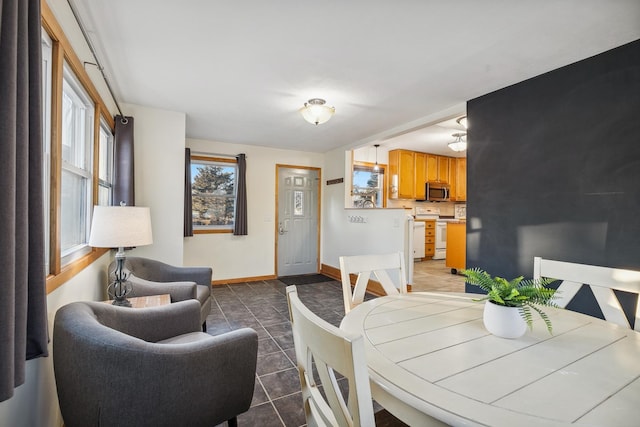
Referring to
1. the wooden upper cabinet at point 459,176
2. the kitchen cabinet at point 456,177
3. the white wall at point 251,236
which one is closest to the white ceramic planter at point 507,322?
the white wall at point 251,236

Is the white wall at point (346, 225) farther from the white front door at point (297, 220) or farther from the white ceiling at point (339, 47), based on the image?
the white ceiling at point (339, 47)

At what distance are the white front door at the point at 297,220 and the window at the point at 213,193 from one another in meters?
0.84

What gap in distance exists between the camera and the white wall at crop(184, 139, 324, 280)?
A: 195 inches

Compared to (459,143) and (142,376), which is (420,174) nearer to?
(459,143)

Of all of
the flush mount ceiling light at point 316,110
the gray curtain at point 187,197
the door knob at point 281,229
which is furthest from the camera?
the door knob at point 281,229

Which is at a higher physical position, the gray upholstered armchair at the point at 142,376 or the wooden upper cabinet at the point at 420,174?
the wooden upper cabinet at the point at 420,174

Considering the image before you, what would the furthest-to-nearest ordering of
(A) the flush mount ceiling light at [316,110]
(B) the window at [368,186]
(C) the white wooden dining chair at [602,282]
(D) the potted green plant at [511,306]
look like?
(B) the window at [368,186] < (A) the flush mount ceiling light at [316,110] < (C) the white wooden dining chair at [602,282] < (D) the potted green plant at [511,306]

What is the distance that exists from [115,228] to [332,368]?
1.84m

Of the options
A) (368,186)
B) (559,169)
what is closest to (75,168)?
(559,169)

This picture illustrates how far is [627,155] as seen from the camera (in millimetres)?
2096

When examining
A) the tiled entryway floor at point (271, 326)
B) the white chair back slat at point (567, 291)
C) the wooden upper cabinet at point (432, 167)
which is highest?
the wooden upper cabinet at point (432, 167)

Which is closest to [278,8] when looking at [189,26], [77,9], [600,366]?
[189,26]

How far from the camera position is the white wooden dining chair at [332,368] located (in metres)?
0.60

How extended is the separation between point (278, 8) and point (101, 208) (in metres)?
1.67
